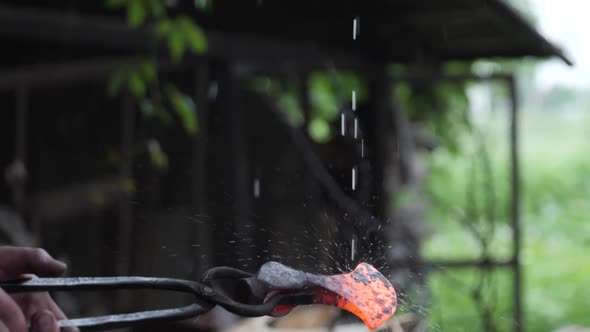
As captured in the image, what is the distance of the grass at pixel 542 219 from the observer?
33.9ft

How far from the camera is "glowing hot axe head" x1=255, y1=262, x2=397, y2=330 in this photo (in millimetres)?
1258

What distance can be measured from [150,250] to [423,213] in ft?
13.3

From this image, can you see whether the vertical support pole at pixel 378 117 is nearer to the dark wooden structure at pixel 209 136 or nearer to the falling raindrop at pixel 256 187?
the dark wooden structure at pixel 209 136

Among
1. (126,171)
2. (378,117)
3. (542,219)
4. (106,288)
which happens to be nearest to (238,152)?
(126,171)

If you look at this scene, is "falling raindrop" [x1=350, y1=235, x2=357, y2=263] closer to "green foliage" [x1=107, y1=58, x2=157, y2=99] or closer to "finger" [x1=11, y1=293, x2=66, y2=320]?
"finger" [x1=11, y1=293, x2=66, y2=320]

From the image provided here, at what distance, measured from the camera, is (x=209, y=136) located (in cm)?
452

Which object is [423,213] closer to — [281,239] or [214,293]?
[281,239]

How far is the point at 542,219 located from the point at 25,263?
1715 cm

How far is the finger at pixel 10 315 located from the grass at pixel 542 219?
6309mm

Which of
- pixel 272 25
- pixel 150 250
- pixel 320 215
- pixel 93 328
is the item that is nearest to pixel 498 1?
pixel 320 215

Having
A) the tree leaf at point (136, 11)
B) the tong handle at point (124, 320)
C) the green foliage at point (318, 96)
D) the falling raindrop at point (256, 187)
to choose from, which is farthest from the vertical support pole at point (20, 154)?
the tong handle at point (124, 320)

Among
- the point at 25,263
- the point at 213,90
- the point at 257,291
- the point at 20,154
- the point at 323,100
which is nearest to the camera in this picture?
the point at 257,291

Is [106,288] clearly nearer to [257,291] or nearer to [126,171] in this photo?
[257,291]

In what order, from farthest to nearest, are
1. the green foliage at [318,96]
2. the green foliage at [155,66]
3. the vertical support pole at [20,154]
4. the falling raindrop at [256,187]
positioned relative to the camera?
the green foliage at [318,96] < the falling raindrop at [256,187] < the vertical support pole at [20,154] < the green foliage at [155,66]
